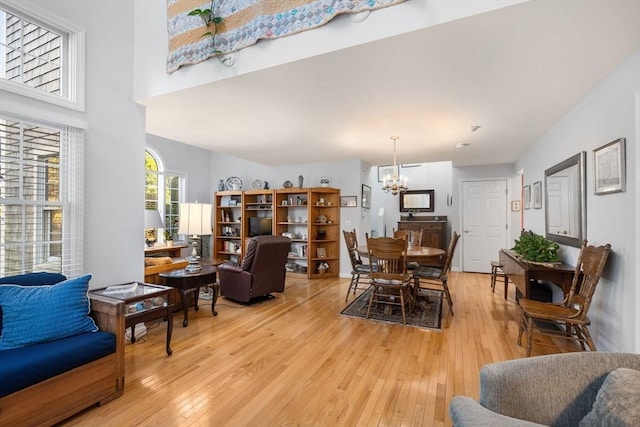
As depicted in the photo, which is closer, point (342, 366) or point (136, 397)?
point (136, 397)

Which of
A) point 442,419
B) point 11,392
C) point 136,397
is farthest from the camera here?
point 136,397

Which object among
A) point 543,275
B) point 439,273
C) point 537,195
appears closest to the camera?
point 543,275

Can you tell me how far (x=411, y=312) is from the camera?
364 centimetres

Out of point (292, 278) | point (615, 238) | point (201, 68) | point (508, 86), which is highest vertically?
point (201, 68)

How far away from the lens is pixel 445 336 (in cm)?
295

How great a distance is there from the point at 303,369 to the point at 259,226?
167 inches

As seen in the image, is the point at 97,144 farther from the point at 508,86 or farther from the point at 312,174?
A: the point at 312,174

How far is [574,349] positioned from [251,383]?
2860mm

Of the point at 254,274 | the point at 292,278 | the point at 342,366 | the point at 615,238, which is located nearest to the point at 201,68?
the point at 254,274

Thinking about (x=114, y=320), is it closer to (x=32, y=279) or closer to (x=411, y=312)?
(x=32, y=279)

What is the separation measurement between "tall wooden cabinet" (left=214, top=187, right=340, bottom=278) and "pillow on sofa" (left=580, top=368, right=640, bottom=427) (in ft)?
16.0

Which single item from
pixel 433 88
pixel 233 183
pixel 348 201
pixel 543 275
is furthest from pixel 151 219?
pixel 543 275

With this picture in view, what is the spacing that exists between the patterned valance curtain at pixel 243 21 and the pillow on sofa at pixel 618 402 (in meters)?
2.10

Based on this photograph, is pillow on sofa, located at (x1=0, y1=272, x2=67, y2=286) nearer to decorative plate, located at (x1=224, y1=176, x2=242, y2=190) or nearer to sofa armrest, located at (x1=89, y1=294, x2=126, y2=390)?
sofa armrest, located at (x1=89, y1=294, x2=126, y2=390)
